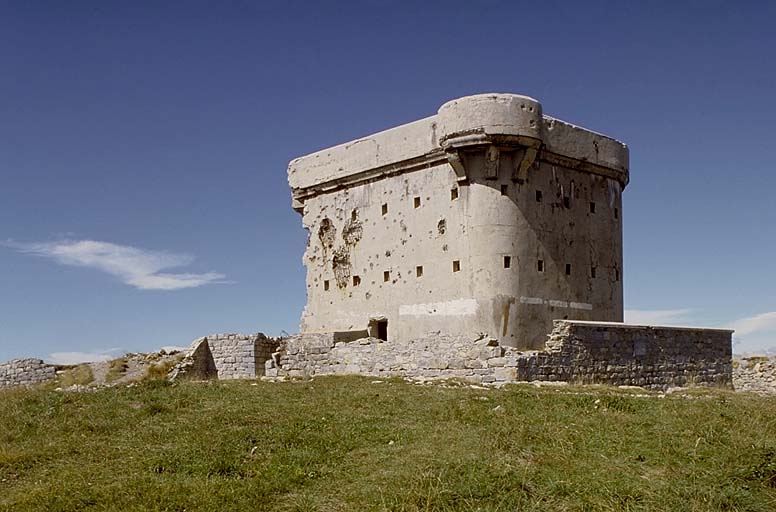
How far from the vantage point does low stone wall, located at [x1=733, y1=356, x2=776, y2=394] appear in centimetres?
2730

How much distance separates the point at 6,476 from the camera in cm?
1075

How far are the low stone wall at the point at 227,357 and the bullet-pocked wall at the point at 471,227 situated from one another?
2.30m

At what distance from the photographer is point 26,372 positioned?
28094 mm

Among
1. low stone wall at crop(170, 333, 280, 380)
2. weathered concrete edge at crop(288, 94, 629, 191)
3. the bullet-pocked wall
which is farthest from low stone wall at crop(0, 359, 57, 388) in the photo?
weathered concrete edge at crop(288, 94, 629, 191)

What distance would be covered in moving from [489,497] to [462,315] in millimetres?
13502

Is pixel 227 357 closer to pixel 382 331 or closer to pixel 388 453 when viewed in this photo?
pixel 382 331

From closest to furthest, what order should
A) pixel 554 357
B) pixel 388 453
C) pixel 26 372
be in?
pixel 388 453 < pixel 554 357 < pixel 26 372

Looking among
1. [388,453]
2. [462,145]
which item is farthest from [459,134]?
[388,453]

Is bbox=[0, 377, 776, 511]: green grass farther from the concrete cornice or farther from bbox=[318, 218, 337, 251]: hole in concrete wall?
bbox=[318, 218, 337, 251]: hole in concrete wall

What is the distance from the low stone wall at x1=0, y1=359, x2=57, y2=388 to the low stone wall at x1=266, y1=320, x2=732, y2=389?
862 cm

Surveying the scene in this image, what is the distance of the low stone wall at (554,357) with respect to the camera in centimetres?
2080

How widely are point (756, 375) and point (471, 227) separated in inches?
481

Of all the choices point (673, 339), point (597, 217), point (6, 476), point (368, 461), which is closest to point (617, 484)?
point (368, 461)

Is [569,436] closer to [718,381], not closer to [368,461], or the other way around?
[368,461]
